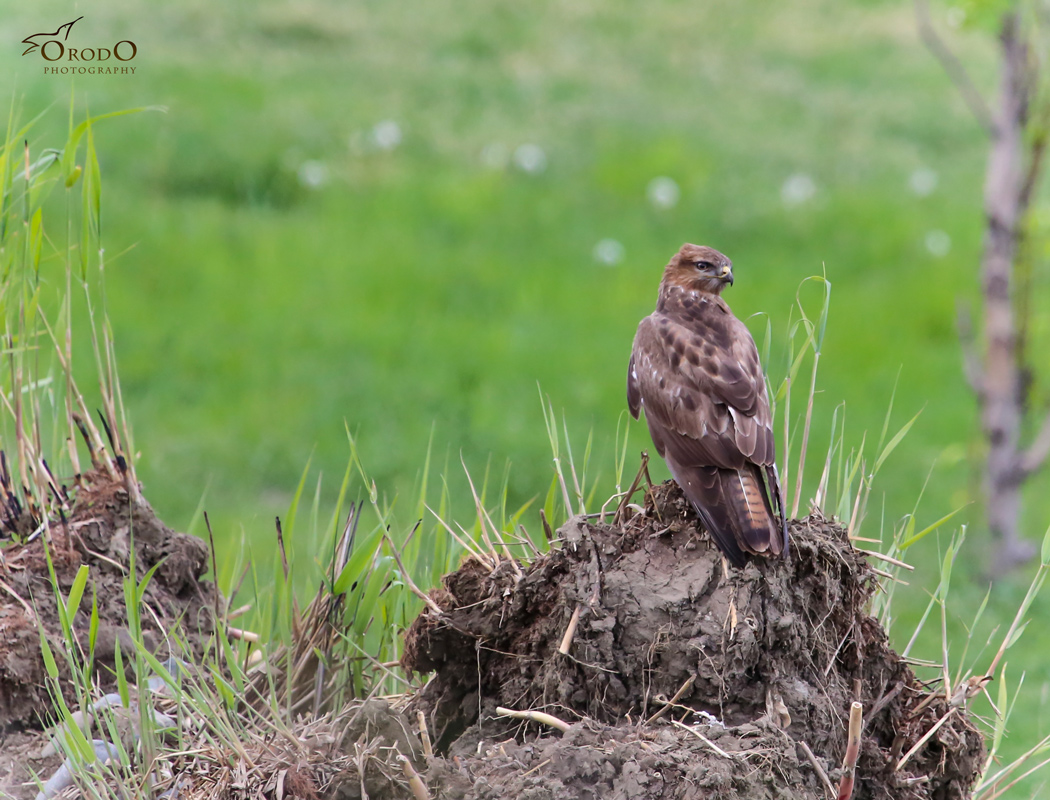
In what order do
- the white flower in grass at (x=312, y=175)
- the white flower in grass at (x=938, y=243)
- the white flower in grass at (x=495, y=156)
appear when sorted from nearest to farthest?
the white flower in grass at (x=938, y=243) → the white flower in grass at (x=312, y=175) → the white flower in grass at (x=495, y=156)

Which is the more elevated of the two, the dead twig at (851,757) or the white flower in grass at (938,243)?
the dead twig at (851,757)

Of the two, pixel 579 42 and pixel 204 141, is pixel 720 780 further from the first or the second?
pixel 579 42

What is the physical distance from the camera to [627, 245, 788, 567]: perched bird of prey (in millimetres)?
2623

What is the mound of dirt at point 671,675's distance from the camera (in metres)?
2.24

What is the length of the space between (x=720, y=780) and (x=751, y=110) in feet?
37.2

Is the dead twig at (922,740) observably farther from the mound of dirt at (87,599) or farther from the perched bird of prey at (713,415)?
the mound of dirt at (87,599)

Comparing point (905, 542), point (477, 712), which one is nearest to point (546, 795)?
point (477, 712)

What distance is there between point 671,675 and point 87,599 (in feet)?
5.25

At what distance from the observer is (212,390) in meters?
8.00

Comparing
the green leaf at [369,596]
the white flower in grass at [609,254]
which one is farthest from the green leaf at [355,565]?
the white flower in grass at [609,254]

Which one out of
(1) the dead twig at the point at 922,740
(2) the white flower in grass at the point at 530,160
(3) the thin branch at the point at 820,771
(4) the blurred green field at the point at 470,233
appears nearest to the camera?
(3) the thin branch at the point at 820,771

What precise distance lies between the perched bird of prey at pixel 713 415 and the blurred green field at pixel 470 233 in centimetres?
295

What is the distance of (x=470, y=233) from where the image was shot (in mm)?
9703

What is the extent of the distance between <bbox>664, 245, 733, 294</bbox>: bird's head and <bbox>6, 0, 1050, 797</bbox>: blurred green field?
258cm
